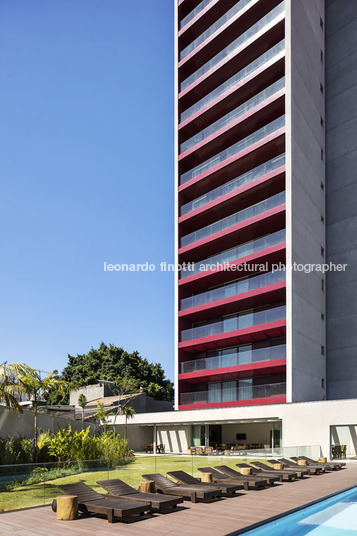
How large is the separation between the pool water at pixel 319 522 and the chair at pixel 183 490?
2.21 metres

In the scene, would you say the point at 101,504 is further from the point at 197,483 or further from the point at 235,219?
the point at 235,219

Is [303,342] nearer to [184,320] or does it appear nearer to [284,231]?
[284,231]

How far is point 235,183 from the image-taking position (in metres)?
37.6

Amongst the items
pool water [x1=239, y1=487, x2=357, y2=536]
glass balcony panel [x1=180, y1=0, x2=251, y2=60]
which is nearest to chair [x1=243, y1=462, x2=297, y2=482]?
pool water [x1=239, y1=487, x2=357, y2=536]

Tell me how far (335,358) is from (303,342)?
4493mm

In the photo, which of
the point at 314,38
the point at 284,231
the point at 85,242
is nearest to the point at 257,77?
the point at 314,38

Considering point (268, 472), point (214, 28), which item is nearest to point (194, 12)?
point (214, 28)

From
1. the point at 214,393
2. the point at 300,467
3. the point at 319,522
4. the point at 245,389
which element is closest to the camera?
the point at 319,522

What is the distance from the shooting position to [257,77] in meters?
37.8

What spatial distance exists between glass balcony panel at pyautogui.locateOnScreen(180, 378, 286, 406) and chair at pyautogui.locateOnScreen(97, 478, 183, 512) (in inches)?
793

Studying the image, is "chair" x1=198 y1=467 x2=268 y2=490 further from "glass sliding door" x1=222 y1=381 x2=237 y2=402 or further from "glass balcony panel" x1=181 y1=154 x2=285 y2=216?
"glass balcony panel" x1=181 y1=154 x2=285 y2=216

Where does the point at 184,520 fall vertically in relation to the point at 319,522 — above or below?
above

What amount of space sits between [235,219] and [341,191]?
330 inches

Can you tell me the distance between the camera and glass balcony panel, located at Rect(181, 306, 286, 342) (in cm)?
3331
